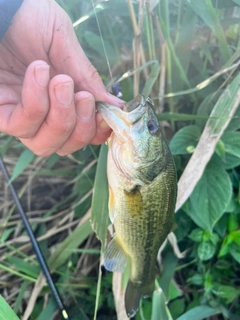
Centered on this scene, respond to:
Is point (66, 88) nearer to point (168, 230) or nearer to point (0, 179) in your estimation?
point (168, 230)

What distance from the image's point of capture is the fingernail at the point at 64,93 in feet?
3.08

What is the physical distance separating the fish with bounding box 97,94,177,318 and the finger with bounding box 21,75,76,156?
0.33 ft

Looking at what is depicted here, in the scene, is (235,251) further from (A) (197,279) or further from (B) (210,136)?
(B) (210,136)

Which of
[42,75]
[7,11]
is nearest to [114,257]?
[42,75]

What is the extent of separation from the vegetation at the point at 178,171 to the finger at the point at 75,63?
0.26 metres

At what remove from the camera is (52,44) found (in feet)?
3.86

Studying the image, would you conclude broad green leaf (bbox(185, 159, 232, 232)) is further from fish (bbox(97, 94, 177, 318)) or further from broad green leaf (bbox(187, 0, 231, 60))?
broad green leaf (bbox(187, 0, 231, 60))

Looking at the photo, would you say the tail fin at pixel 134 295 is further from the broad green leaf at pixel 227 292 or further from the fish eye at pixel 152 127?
the fish eye at pixel 152 127

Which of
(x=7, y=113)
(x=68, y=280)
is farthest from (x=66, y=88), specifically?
(x=68, y=280)

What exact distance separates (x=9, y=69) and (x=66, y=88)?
44 cm

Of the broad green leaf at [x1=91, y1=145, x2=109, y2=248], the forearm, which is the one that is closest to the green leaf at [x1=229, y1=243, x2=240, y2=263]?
the broad green leaf at [x1=91, y1=145, x2=109, y2=248]

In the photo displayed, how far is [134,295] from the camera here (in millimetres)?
1339

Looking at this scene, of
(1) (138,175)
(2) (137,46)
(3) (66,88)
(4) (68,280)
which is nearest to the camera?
(3) (66,88)

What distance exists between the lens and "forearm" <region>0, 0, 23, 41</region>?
3.67 ft
